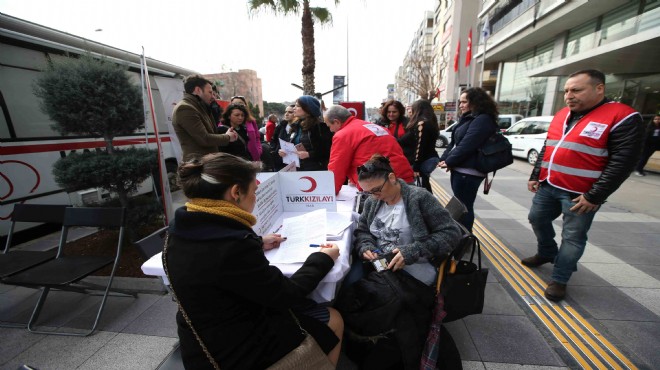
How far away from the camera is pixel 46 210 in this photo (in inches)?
106

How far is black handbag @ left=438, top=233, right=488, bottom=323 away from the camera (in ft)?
5.46

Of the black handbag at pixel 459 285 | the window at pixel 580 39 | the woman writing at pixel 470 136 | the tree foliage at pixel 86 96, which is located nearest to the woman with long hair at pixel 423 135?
the woman writing at pixel 470 136

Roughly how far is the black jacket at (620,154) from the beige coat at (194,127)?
343cm

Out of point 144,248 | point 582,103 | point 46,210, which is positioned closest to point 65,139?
point 46,210

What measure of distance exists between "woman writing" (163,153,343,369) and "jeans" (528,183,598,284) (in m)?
2.28

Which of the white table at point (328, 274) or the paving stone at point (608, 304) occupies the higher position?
the white table at point (328, 274)

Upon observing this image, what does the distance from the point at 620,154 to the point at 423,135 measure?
5.99 ft

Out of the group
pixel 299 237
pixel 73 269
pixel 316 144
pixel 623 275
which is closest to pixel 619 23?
pixel 623 275

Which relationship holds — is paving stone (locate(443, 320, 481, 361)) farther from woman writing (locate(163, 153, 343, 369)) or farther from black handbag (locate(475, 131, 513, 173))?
black handbag (locate(475, 131, 513, 173))

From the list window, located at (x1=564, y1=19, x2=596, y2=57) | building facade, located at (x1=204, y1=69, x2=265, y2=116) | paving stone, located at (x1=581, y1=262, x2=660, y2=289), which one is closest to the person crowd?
paving stone, located at (x1=581, y1=262, x2=660, y2=289)

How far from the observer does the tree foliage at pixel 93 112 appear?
3.01 metres

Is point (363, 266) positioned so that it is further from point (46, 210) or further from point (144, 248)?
point (46, 210)

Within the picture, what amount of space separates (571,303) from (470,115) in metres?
1.93

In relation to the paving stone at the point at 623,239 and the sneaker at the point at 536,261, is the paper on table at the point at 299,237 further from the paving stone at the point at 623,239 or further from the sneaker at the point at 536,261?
the paving stone at the point at 623,239
